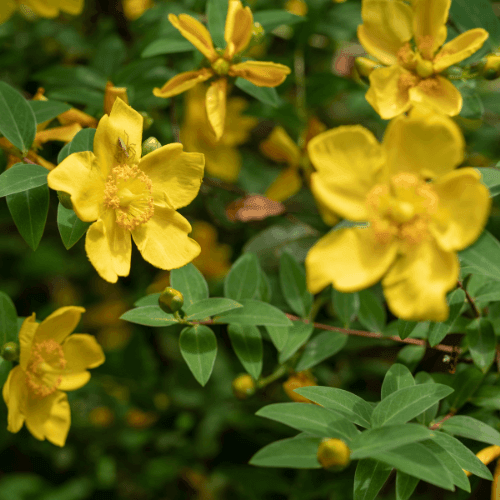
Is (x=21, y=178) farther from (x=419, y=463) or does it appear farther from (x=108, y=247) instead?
(x=419, y=463)

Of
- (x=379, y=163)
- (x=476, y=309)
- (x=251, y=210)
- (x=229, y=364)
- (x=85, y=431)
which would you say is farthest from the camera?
(x=229, y=364)

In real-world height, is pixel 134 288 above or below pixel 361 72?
below

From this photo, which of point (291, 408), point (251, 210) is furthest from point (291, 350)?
point (251, 210)

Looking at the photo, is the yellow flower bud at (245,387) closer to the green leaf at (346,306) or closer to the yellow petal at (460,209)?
the green leaf at (346,306)

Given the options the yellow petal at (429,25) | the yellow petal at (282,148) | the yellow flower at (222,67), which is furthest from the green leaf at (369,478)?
the yellow petal at (282,148)

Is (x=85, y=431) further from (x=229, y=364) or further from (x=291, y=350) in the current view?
(x=291, y=350)
